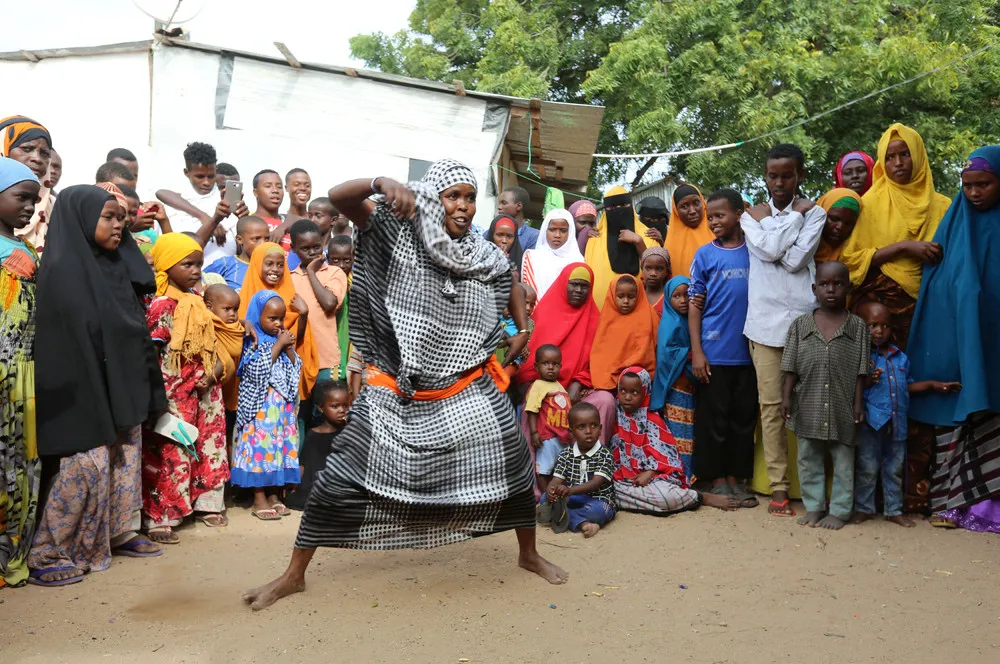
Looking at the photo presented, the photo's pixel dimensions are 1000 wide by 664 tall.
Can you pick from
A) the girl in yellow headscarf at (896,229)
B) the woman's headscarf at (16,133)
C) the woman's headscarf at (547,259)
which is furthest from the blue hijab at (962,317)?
the woman's headscarf at (16,133)

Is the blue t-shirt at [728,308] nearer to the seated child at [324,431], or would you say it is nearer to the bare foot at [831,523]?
the bare foot at [831,523]

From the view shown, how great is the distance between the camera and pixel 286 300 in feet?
20.2

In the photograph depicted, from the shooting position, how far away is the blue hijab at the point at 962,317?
5438 mm

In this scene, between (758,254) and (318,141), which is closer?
(758,254)

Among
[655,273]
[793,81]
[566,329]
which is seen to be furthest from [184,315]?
[793,81]

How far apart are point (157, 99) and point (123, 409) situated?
6622 mm

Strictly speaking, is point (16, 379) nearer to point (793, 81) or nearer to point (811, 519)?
point (811, 519)

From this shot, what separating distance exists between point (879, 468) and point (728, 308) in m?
1.38

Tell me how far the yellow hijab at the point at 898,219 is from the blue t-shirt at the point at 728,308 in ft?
2.13

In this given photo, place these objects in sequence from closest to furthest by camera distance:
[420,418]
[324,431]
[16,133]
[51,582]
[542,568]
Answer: [420,418] → [51,582] → [542,568] → [16,133] → [324,431]

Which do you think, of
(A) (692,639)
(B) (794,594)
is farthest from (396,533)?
(B) (794,594)

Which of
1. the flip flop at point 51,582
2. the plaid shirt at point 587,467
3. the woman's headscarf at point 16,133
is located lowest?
the flip flop at point 51,582

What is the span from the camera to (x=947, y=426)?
18.5 ft

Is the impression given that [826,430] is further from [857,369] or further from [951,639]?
[951,639]
